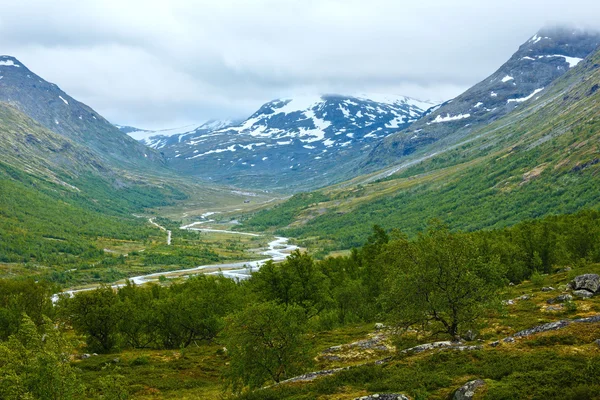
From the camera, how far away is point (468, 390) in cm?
2734

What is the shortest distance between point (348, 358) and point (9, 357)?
35.7 meters

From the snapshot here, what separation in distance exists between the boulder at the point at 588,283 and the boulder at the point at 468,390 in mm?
41418

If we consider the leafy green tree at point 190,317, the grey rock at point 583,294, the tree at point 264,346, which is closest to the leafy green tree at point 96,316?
the leafy green tree at point 190,317

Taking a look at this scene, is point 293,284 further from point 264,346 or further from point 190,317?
point 264,346

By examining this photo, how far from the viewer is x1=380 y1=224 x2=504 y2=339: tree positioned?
138ft

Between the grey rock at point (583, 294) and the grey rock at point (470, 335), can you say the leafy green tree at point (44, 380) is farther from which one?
the grey rock at point (583, 294)

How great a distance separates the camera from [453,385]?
2978cm

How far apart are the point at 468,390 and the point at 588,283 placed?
4324 centimetres

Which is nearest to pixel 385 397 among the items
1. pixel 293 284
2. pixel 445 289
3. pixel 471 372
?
pixel 471 372

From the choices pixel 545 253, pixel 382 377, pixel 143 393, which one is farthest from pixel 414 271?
pixel 545 253

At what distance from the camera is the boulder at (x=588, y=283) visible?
195ft

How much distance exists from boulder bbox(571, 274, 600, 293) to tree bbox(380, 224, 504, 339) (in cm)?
2310

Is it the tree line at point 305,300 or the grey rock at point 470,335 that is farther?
the grey rock at point 470,335

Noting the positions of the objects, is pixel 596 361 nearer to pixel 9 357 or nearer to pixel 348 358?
pixel 348 358
